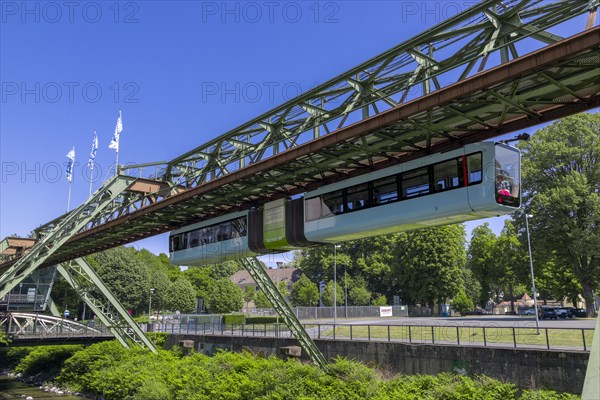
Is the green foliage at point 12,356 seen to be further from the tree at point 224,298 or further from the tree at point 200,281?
the tree at point 200,281

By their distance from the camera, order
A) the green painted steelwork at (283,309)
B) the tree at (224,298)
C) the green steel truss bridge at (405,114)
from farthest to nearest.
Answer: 1. the tree at (224,298)
2. the green painted steelwork at (283,309)
3. the green steel truss bridge at (405,114)

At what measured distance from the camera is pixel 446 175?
1334 cm

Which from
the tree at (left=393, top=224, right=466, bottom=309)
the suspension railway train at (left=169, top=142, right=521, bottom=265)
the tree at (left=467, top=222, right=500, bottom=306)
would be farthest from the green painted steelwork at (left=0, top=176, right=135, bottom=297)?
the tree at (left=467, top=222, right=500, bottom=306)

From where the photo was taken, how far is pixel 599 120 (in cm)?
4378

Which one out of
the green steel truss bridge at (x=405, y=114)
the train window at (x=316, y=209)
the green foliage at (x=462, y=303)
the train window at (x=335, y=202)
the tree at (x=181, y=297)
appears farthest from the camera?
the tree at (x=181, y=297)

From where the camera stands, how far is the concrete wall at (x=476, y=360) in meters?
16.8

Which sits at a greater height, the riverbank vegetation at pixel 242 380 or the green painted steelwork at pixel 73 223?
the green painted steelwork at pixel 73 223

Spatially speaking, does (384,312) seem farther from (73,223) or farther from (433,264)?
(73,223)

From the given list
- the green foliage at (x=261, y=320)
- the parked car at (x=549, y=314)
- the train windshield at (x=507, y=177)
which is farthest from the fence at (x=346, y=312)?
the train windshield at (x=507, y=177)

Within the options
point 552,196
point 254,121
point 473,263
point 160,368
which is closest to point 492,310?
point 473,263

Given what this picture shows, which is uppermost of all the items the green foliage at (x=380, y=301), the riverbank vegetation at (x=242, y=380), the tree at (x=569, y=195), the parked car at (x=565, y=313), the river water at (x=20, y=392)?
the tree at (x=569, y=195)

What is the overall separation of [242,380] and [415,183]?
42.1 ft

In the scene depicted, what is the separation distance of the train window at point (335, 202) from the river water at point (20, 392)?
23.4 metres

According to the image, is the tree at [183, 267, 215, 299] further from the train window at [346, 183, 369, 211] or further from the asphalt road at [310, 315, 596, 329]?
the train window at [346, 183, 369, 211]
